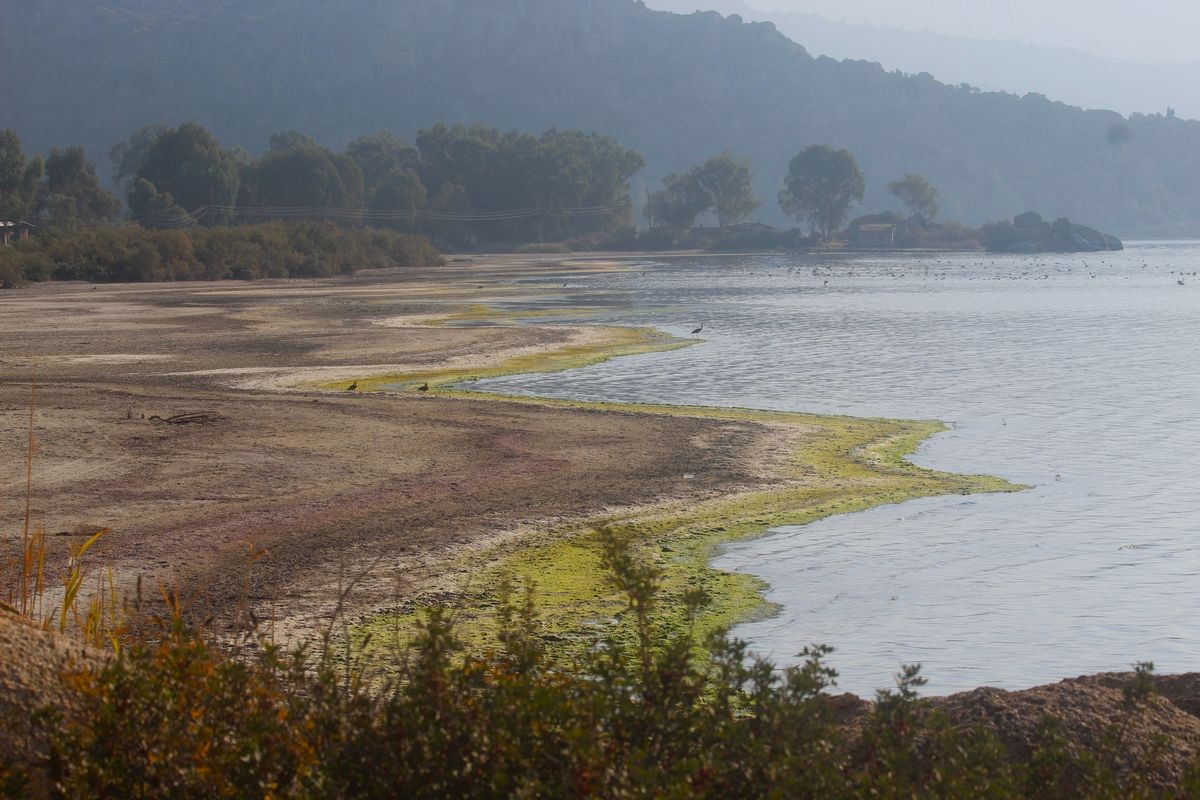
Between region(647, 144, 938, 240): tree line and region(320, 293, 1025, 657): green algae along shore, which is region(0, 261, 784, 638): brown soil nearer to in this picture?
region(320, 293, 1025, 657): green algae along shore

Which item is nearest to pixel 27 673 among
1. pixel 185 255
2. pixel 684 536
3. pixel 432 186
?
pixel 684 536

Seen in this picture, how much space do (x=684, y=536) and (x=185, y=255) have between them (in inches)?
2581

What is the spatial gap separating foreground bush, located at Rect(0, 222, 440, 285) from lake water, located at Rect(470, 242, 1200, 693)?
31.2 meters

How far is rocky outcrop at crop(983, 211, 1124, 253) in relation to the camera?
169750 mm

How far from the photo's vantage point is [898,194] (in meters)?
194

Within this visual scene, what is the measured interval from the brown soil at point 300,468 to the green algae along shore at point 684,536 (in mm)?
369

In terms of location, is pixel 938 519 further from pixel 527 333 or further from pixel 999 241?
pixel 999 241

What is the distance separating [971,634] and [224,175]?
123055mm

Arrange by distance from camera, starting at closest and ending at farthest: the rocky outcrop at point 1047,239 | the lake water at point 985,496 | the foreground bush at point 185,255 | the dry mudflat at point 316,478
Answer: the dry mudflat at point 316,478 → the lake water at point 985,496 → the foreground bush at point 185,255 → the rocky outcrop at point 1047,239

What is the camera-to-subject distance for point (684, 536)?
1358 cm

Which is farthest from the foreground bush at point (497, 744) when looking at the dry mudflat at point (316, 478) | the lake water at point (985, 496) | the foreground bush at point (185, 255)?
the foreground bush at point (185, 255)

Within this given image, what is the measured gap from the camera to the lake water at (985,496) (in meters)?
10.5

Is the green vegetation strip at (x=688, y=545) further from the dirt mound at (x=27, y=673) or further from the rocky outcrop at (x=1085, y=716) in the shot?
the dirt mound at (x=27, y=673)

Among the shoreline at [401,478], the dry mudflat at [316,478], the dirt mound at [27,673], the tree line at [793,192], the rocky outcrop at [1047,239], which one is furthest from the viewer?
the tree line at [793,192]
